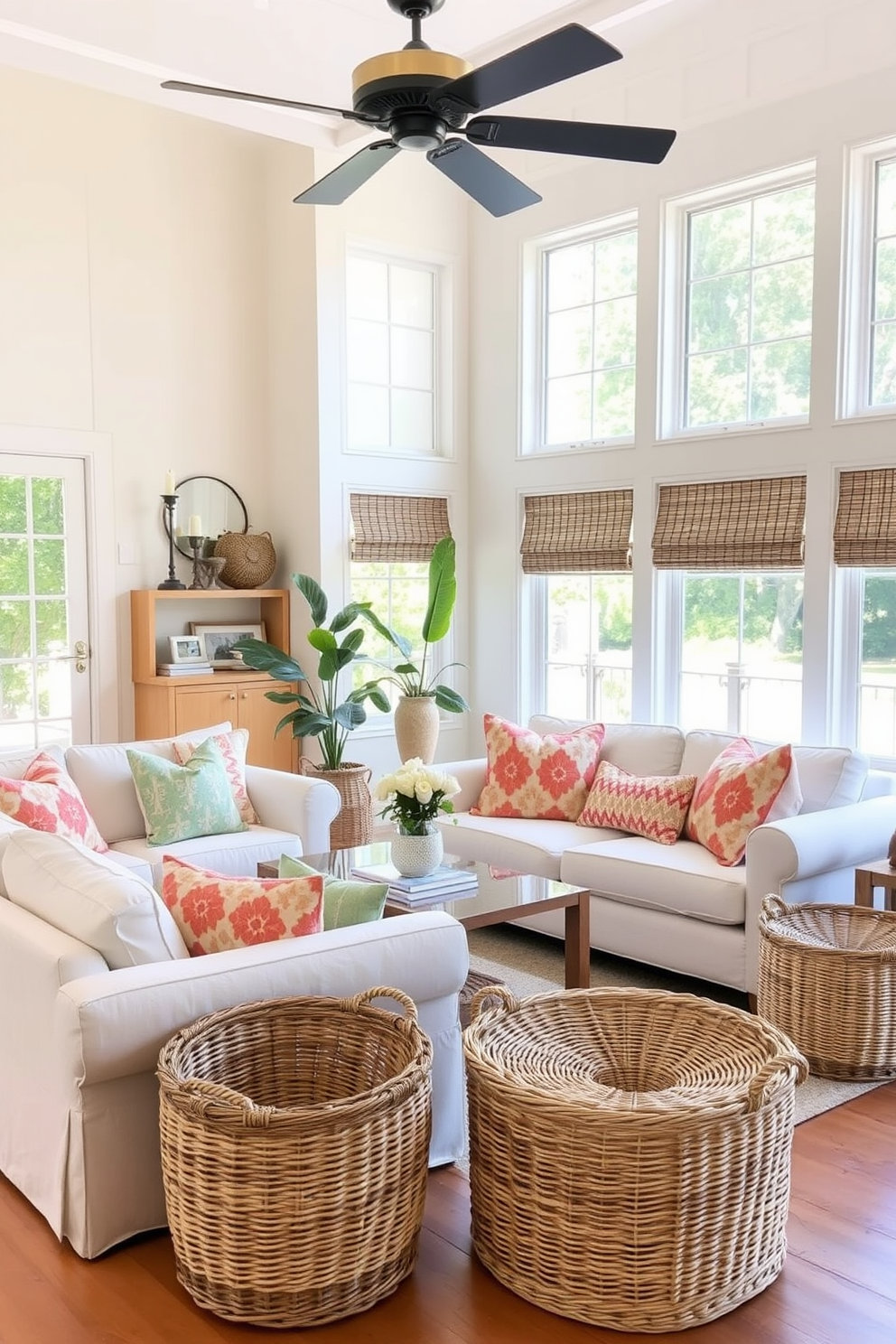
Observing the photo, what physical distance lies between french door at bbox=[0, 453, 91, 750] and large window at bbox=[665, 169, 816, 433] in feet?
10.0

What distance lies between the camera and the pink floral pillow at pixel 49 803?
12.8ft

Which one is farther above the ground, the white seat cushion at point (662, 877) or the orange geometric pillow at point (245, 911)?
the orange geometric pillow at point (245, 911)

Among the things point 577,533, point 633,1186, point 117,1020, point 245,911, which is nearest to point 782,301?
point 577,533

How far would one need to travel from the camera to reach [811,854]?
153 inches

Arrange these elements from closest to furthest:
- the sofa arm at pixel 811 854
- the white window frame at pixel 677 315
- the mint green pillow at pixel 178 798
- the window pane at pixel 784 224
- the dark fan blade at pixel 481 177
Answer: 1. the dark fan blade at pixel 481 177
2. the sofa arm at pixel 811 854
3. the mint green pillow at pixel 178 798
4. the window pane at pixel 784 224
5. the white window frame at pixel 677 315

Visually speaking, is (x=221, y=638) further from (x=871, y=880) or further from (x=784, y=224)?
(x=871, y=880)

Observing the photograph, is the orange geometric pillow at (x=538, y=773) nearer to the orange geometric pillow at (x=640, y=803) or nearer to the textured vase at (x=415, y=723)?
the orange geometric pillow at (x=640, y=803)

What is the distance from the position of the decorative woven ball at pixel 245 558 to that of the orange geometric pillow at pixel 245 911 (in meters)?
3.87

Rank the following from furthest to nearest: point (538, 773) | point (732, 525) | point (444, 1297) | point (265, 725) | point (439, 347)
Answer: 1. point (439, 347)
2. point (265, 725)
3. point (732, 525)
4. point (538, 773)
5. point (444, 1297)

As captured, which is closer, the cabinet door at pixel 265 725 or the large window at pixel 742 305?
the large window at pixel 742 305

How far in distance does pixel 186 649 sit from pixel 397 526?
1.35 metres

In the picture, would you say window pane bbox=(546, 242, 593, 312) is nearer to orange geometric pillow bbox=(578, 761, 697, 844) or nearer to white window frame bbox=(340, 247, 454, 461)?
white window frame bbox=(340, 247, 454, 461)

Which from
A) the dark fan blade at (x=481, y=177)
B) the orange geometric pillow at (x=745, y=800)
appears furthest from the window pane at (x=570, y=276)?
the orange geometric pillow at (x=745, y=800)

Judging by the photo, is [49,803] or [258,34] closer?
[49,803]
